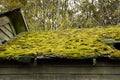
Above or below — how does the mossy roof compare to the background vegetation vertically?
above

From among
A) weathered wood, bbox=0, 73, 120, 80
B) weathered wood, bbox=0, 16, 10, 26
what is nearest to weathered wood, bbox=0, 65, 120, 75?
weathered wood, bbox=0, 73, 120, 80

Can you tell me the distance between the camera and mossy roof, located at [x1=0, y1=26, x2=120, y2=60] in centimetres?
878

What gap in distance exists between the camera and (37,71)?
30.1 ft

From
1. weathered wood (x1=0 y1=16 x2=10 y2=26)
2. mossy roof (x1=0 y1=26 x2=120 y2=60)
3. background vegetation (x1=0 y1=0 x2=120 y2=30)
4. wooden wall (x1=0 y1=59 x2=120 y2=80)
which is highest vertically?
weathered wood (x1=0 y1=16 x2=10 y2=26)

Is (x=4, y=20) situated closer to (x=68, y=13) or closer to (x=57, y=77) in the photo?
(x=57, y=77)

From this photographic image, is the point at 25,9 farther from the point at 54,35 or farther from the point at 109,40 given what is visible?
the point at 109,40

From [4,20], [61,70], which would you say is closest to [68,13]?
[4,20]

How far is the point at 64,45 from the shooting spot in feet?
32.3

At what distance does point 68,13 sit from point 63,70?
18.9m

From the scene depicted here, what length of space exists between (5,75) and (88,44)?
2553 millimetres

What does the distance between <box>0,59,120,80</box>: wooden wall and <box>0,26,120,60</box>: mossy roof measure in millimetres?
308

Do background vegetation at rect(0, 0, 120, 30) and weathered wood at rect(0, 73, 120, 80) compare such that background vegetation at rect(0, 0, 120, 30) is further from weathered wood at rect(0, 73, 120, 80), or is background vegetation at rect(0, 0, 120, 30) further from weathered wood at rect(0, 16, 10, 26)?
weathered wood at rect(0, 73, 120, 80)

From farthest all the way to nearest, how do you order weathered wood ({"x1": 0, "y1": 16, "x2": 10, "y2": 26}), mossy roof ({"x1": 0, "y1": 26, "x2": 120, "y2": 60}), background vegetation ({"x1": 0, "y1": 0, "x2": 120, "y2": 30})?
1. background vegetation ({"x1": 0, "y1": 0, "x2": 120, "y2": 30})
2. weathered wood ({"x1": 0, "y1": 16, "x2": 10, "y2": 26})
3. mossy roof ({"x1": 0, "y1": 26, "x2": 120, "y2": 60})

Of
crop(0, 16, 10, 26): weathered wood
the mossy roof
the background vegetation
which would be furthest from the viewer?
the background vegetation
